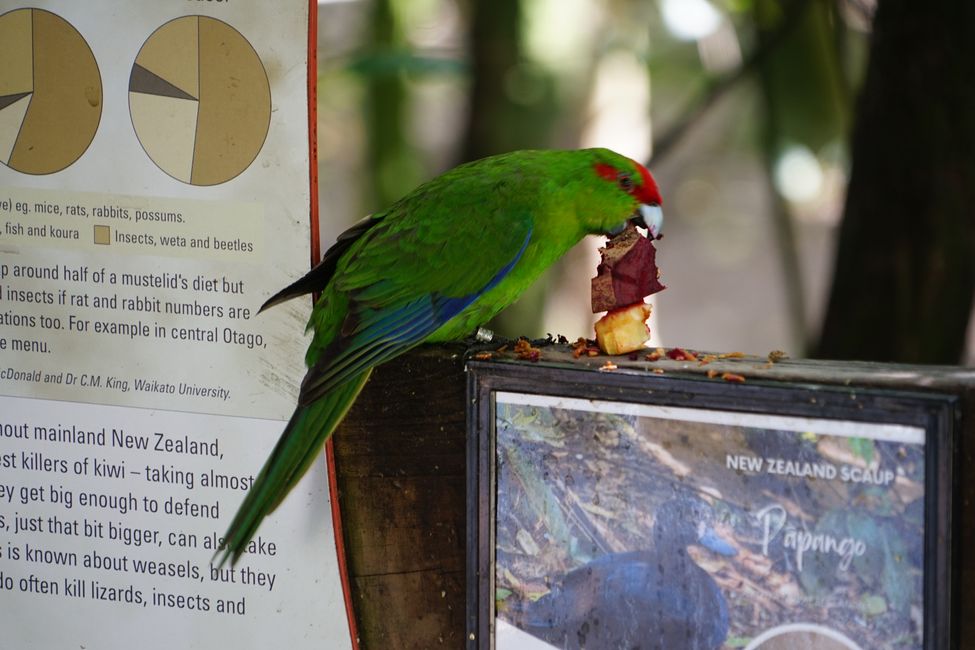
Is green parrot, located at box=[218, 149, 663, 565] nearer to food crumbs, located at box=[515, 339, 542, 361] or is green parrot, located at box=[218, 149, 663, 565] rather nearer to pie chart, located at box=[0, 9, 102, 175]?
food crumbs, located at box=[515, 339, 542, 361]

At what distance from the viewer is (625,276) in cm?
174

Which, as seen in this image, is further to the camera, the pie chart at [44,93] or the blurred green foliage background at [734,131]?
the blurred green foliage background at [734,131]

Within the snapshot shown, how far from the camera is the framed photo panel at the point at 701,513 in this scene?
1.42 metres

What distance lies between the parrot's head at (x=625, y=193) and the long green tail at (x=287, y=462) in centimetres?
66

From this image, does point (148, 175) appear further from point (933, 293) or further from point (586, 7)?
point (586, 7)

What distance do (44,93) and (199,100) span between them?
1.12ft

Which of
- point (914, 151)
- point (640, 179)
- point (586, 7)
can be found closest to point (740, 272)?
point (586, 7)

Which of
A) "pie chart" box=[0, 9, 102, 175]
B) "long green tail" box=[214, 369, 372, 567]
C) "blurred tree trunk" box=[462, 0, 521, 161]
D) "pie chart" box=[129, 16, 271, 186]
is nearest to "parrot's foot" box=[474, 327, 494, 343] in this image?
"long green tail" box=[214, 369, 372, 567]

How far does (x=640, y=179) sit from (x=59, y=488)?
1.32 metres

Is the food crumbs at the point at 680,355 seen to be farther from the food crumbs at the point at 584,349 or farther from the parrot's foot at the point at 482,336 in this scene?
the parrot's foot at the point at 482,336

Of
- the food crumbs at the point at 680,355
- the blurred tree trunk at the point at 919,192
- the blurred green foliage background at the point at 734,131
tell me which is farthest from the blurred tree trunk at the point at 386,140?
the food crumbs at the point at 680,355

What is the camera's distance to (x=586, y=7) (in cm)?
522

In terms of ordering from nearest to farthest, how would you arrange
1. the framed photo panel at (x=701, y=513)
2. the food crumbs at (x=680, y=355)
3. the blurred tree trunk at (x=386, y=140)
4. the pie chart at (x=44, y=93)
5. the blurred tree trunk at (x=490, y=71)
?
1. the framed photo panel at (x=701, y=513)
2. the food crumbs at (x=680, y=355)
3. the pie chart at (x=44, y=93)
4. the blurred tree trunk at (x=490, y=71)
5. the blurred tree trunk at (x=386, y=140)

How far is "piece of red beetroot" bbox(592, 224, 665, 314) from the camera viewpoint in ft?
5.66
